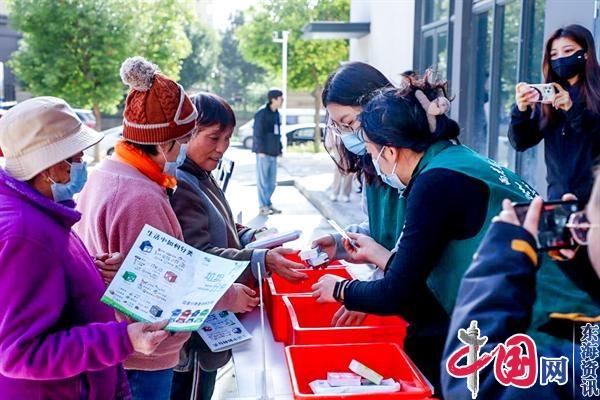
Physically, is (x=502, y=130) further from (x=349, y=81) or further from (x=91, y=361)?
(x=91, y=361)

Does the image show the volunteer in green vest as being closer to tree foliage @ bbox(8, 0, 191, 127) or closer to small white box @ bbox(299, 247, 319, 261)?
small white box @ bbox(299, 247, 319, 261)

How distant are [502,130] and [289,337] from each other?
5144mm

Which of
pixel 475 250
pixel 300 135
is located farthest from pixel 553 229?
pixel 300 135

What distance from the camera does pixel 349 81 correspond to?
7.64ft

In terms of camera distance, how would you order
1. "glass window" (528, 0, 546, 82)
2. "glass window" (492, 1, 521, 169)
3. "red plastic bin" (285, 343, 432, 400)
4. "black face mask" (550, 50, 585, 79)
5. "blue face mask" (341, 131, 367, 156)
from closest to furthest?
1. "red plastic bin" (285, 343, 432, 400)
2. "blue face mask" (341, 131, 367, 156)
3. "black face mask" (550, 50, 585, 79)
4. "glass window" (528, 0, 546, 82)
5. "glass window" (492, 1, 521, 169)

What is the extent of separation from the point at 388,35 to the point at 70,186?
10657 mm

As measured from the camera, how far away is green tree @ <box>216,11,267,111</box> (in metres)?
39.5

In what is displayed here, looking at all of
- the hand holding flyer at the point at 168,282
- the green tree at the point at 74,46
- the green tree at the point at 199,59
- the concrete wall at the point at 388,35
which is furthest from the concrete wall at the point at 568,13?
the green tree at the point at 199,59

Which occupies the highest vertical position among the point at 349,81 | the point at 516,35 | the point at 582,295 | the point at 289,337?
the point at 516,35

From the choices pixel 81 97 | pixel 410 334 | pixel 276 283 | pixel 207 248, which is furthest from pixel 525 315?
pixel 81 97

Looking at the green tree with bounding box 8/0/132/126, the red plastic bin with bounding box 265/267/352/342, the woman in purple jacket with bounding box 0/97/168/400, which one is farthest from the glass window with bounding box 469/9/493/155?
the green tree with bounding box 8/0/132/126

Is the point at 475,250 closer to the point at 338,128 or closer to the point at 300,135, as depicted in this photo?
the point at 338,128

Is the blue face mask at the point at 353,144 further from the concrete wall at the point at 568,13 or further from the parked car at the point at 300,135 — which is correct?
the parked car at the point at 300,135

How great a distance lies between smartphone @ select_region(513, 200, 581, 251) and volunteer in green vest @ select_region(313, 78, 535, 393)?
347 millimetres
